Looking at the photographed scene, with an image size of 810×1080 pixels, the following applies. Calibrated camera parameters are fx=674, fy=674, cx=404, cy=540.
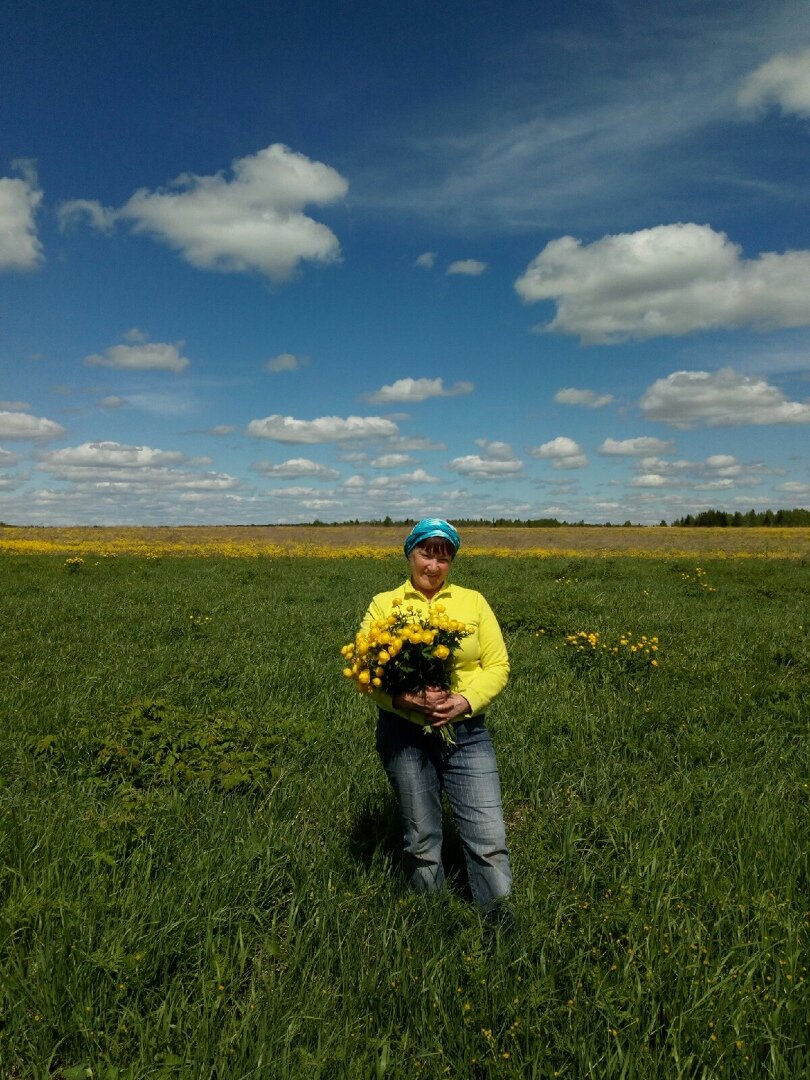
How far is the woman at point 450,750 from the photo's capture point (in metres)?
3.31

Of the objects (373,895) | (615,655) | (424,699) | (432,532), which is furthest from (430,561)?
(615,655)

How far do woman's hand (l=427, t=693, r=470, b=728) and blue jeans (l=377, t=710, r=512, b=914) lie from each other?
0.14 metres

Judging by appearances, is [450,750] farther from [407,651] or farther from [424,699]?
[407,651]

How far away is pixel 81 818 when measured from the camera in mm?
4125

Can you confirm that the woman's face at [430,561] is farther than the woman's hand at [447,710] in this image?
Yes

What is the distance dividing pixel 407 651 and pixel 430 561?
1.93 ft

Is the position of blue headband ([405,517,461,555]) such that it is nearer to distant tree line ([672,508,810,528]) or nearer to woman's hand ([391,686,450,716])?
woman's hand ([391,686,450,716])

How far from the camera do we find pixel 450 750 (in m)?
3.42

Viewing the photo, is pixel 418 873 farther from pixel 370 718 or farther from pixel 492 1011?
pixel 370 718

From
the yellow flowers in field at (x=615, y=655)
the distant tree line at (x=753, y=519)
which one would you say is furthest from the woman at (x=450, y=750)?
the distant tree line at (x=753, y=519)

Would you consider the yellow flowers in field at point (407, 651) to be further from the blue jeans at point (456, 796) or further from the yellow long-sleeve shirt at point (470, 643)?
the blue jeans at point (456, 796)

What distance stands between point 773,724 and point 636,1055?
4.57 meters

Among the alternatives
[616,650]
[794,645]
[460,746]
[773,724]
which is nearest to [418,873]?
[460,746]

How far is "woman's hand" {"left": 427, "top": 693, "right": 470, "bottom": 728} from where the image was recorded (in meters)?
3.16
